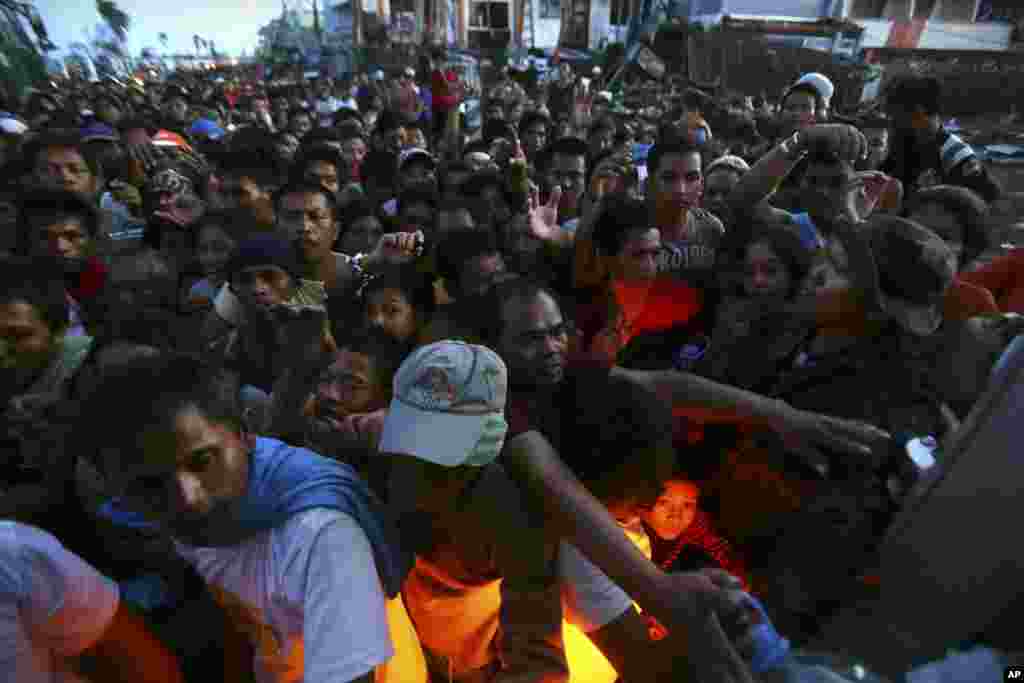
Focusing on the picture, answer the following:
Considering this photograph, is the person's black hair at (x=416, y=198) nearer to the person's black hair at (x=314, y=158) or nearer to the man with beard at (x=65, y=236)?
the person's black hair at (x=314, y=158)

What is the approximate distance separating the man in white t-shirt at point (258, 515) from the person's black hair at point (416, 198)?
274 cm

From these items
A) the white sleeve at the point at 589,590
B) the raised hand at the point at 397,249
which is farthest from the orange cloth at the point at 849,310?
the raised hand at the point at 397,249

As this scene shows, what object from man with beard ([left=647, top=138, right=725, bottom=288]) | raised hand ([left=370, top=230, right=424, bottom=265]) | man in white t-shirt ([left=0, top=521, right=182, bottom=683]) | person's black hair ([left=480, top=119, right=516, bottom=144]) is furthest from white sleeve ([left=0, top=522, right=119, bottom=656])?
person's black hair ([left=480, top=119, right=516, bottom=144])

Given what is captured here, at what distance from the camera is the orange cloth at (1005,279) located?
2621 millimetres

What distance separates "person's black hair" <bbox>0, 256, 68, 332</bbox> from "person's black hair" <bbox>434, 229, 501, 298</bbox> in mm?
1543

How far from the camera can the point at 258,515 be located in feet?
4.09

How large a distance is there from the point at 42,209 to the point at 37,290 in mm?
1184

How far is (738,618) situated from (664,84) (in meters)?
19.0

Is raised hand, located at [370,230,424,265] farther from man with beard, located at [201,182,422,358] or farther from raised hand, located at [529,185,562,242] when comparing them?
raised hand, located at [529,185,562,242]

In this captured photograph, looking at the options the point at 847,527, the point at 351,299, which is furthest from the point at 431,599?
the point at 351,299

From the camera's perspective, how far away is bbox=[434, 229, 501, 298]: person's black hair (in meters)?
2.84

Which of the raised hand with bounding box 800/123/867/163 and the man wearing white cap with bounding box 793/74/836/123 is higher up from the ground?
the man wearing white cap with bounding box 793/74/836/123

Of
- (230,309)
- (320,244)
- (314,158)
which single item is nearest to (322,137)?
(314,158)

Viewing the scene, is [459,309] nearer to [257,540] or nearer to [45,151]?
[257,540]
